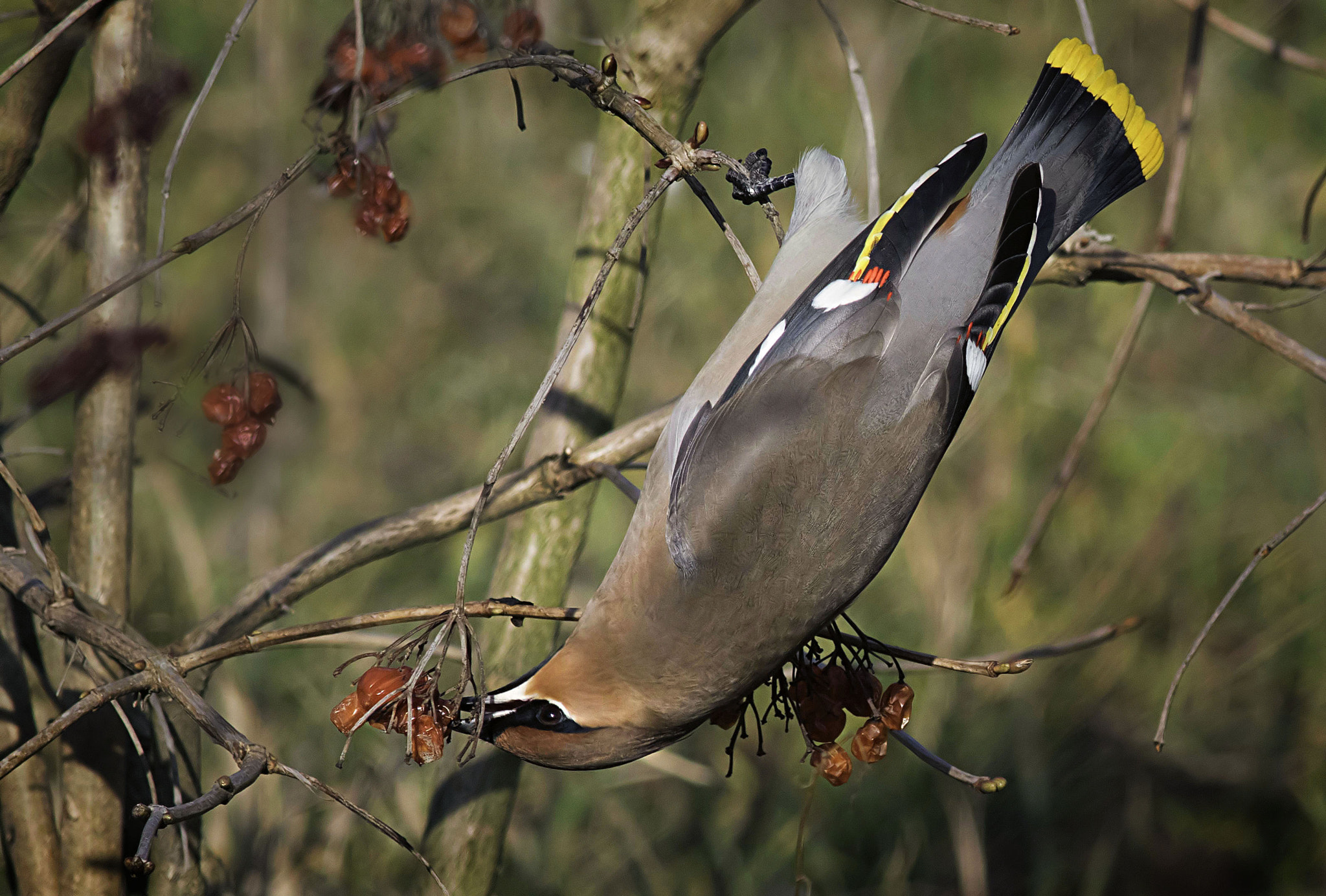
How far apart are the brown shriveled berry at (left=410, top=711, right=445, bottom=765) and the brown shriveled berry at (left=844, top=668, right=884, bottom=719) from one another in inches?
29.5

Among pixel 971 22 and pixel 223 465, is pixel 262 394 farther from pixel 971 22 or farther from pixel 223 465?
pixel 971 22

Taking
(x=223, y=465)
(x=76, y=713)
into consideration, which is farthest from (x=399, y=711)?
(x=223, y=465)

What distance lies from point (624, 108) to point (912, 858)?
106 inches

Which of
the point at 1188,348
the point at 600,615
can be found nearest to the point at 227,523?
the point at 600,615

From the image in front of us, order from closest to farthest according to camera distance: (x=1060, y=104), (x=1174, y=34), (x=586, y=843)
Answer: (x=1060, y=104)
(x=586, y=843)
(x=1174, y=34)

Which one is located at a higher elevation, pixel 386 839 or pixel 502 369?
pixel 502 369

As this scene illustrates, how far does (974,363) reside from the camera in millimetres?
2391

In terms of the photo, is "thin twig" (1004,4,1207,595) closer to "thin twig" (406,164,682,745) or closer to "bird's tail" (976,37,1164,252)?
"bird's tail" (976,37,1164,252)

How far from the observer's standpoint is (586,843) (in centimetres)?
385

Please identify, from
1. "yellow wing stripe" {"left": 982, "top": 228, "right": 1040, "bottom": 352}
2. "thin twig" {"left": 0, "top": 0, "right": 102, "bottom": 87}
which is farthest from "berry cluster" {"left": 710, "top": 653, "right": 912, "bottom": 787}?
"thin twig" {"left": 0, "top": 0, "right": 102, "bottom": 87}

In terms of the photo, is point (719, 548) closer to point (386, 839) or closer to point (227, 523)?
point (386, 839)

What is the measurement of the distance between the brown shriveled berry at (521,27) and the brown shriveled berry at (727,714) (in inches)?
61.5

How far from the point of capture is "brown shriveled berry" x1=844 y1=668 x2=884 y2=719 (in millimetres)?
2055

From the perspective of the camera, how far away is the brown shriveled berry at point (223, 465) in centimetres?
230
